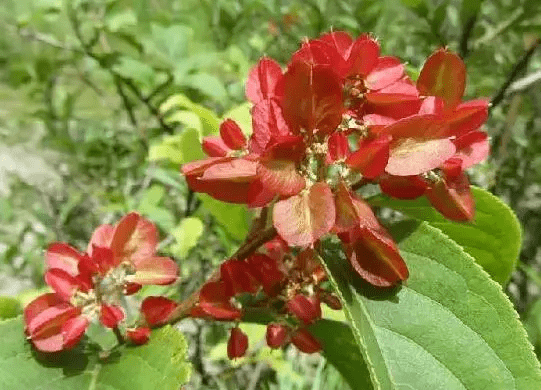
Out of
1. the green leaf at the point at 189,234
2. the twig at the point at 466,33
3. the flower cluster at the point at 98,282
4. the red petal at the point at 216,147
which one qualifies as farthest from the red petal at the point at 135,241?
the twig at the point at 466,33

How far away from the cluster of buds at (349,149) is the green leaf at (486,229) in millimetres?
65

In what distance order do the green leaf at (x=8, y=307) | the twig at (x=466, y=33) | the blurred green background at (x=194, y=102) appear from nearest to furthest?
the green leaf at (x=8, y=307) < the twig at (x=466, y=33) < the blurred green background at (x=194, y=102)

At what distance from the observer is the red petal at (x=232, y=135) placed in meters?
0.62

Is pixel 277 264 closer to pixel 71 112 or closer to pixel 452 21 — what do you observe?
pixel 452 21

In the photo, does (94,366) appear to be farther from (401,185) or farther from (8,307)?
(401,185)

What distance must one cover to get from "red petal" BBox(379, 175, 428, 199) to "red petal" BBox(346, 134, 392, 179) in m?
0.02

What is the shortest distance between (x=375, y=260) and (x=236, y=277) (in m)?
0.13

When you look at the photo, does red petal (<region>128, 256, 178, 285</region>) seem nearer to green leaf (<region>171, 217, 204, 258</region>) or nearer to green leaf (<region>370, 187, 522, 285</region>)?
green leaf (<region>370, 187, 522, 285</region>)

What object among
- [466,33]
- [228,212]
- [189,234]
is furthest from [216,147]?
[466,33]

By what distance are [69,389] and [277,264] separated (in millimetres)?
181

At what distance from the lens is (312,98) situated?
0.53 m

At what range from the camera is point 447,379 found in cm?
53

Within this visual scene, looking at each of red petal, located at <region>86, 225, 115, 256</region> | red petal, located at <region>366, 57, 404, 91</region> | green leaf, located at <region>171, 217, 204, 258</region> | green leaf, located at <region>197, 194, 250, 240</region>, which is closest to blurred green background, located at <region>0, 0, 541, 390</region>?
green leaf, located at <region>171, 217, 204, 258</region>

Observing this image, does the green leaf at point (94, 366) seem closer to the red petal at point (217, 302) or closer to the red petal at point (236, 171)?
the red petal at point (217, 302)
